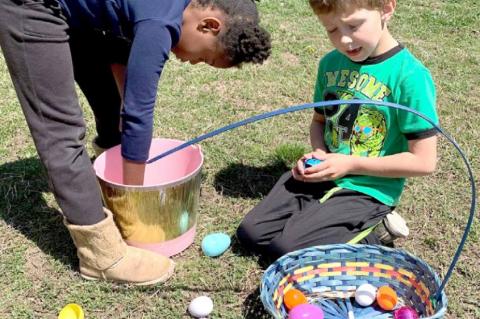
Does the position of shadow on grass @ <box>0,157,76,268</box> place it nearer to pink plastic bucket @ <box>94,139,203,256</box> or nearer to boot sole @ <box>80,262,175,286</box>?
boot sole @ <box>80,262,175,286</box>

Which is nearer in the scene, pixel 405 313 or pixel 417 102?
pixel 405 313

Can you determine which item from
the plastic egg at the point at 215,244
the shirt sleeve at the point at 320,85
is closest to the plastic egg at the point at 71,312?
the plastic egg at the point at 215,244

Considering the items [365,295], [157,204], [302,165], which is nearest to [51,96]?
[157,204]

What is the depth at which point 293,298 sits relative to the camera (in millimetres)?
1785

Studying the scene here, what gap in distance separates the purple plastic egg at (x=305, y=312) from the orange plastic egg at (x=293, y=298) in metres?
0.04

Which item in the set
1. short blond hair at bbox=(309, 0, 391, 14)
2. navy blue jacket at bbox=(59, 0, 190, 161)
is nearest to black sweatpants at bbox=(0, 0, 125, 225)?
navy blue jacket at bbox=(59, 0, 190, 161)

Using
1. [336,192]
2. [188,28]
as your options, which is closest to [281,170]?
[336,192]

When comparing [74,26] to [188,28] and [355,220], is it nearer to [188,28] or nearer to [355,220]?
[188,28]

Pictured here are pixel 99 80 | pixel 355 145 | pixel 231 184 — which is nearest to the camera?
pixel 355 145

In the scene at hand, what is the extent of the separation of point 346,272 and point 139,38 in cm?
96

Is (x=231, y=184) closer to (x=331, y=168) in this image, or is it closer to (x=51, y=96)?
(x=331, y=168)

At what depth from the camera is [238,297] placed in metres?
1.91

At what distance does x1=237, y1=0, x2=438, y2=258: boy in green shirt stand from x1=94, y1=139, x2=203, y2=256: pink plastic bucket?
226 mm

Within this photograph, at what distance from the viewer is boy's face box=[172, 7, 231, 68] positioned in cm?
175
